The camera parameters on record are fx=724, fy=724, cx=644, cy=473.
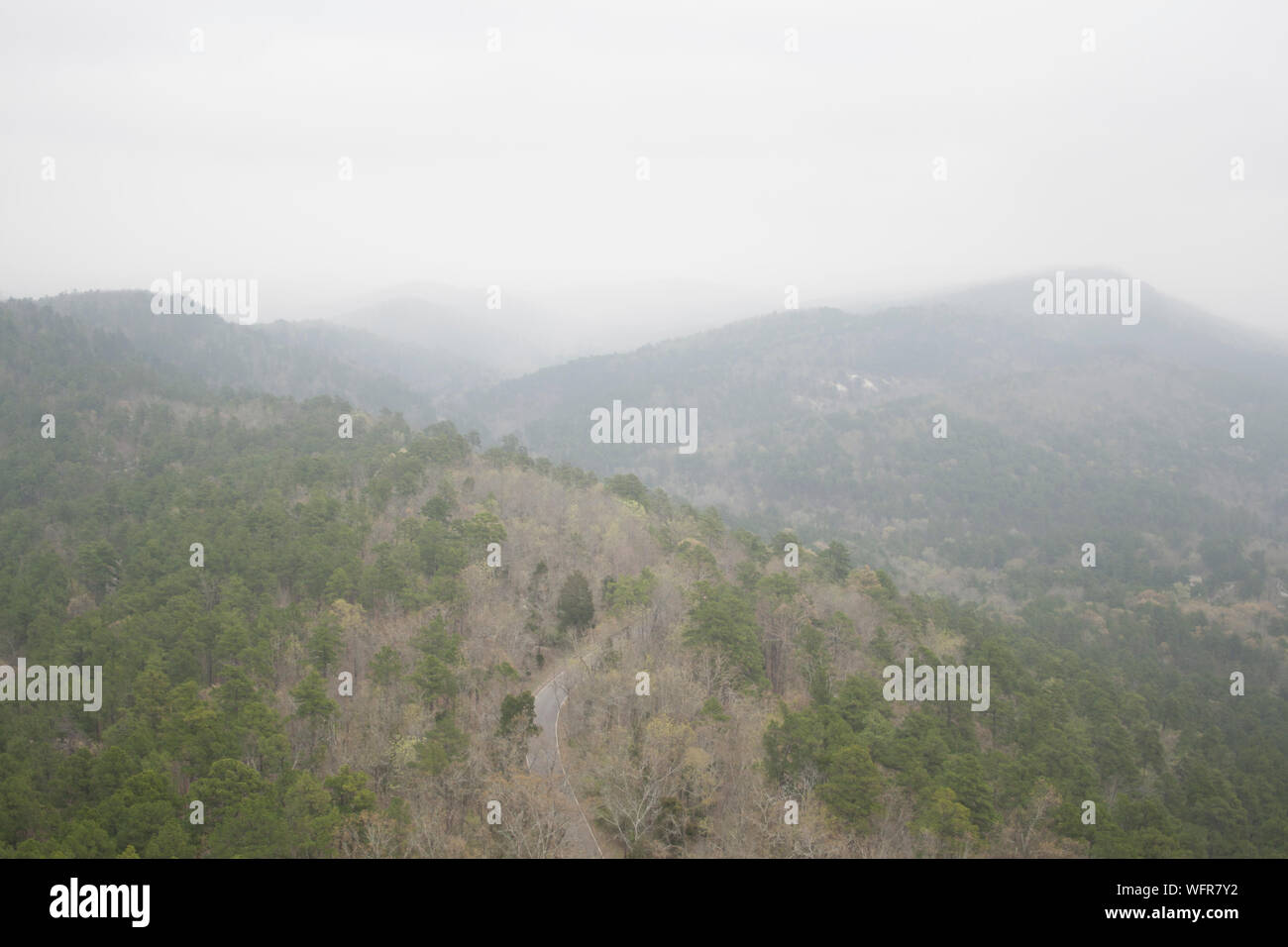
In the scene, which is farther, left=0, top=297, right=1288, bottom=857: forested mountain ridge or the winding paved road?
the winding paved road

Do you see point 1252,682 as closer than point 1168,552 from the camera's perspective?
Yes

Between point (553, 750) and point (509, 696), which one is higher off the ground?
point (509, 696)

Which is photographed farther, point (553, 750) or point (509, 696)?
point (553, 750)

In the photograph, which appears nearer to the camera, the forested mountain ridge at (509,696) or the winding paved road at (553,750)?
the forested mountain ridge at (509,696)

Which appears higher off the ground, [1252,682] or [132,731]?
[132,731]
